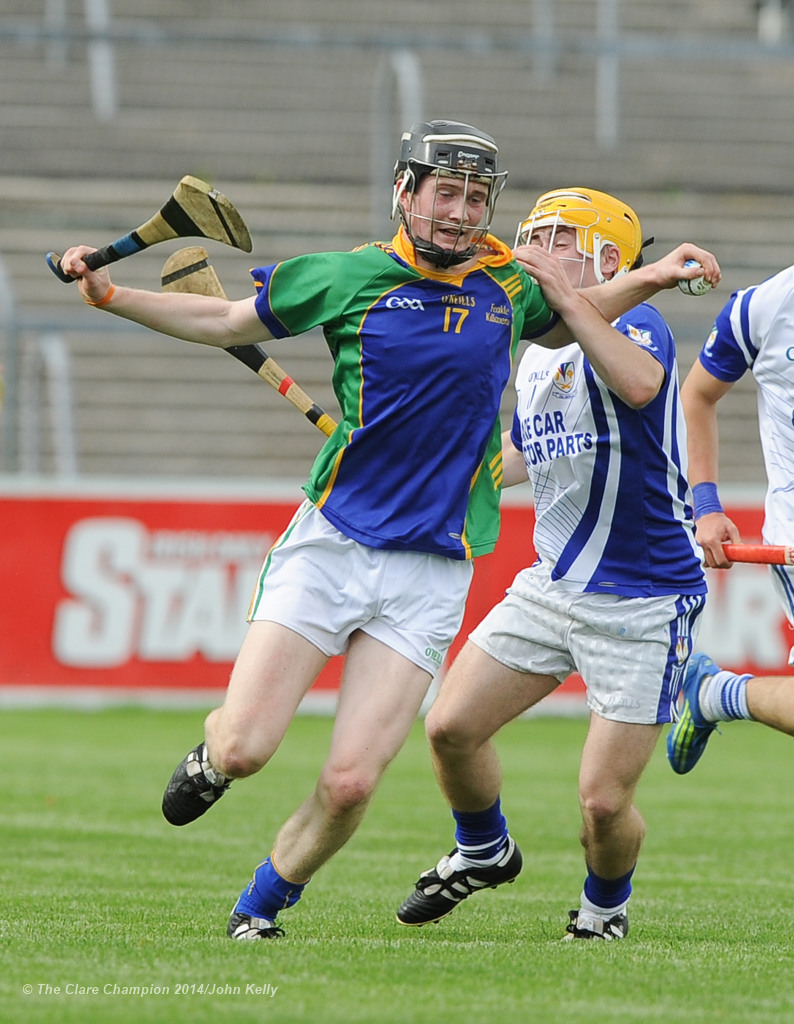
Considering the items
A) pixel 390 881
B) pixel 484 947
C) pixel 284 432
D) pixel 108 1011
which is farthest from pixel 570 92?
pixel 108 1011

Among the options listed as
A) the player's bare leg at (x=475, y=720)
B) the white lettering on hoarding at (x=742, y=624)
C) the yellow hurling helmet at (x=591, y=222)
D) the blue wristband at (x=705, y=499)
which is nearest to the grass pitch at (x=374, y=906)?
the player's bare leg at (x=475, y=720)

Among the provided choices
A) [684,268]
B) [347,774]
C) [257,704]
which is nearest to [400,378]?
[684,268]

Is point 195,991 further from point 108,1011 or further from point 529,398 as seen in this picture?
point 529,398

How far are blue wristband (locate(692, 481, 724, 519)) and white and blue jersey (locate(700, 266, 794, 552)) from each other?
177 mm

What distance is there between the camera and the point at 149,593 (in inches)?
452

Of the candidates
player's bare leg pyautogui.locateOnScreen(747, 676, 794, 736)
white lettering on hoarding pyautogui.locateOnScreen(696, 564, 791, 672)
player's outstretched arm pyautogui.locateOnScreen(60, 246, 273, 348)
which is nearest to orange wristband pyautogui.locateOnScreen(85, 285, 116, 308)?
player's outstretched arm pyautogui.locateOnScreen(60, 246, 273, 348)

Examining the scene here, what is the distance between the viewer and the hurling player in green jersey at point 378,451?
4.56 meters

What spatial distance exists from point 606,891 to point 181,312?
6.79 ft

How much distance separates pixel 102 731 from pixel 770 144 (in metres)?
9.85

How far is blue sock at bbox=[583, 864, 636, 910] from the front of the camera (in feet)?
16.3

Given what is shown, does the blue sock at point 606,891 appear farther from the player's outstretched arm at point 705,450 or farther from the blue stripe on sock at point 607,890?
the player's outstretched arm at point 705,450

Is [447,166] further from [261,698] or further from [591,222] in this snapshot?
[261,698]

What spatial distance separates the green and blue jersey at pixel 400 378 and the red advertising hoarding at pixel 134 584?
670 cm

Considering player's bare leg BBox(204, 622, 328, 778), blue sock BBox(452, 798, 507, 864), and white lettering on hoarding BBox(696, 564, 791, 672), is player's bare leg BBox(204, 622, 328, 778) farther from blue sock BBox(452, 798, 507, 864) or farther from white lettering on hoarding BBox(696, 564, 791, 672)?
white lettering on hoarding BBox(696, 564, 791, 672)
